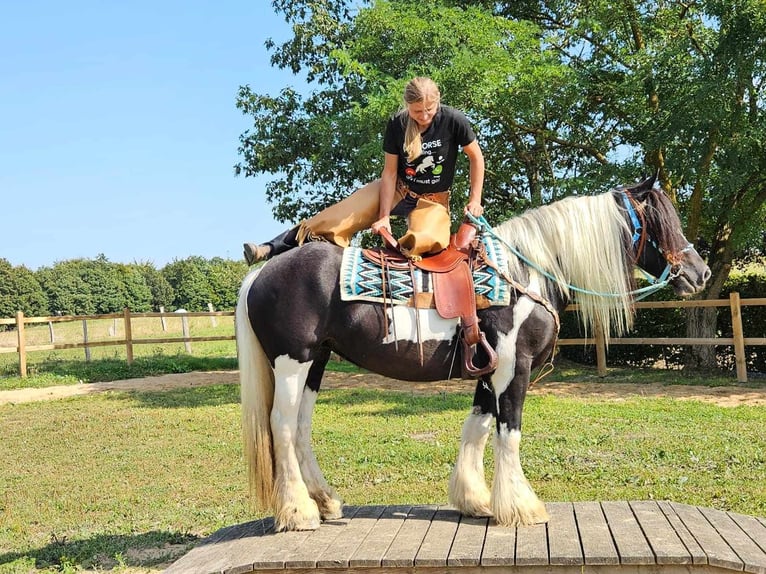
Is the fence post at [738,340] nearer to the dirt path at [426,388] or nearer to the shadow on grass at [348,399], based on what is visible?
the dirt path at [426,388]

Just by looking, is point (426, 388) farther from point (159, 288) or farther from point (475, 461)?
point (159, 288)

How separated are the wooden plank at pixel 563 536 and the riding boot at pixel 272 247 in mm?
2121

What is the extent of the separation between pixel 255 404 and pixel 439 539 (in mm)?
1232

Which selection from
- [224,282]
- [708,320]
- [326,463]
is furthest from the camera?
[224,282]

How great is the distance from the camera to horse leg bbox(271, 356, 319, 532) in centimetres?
393

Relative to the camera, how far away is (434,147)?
4031mm

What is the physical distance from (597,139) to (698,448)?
8.24 metres

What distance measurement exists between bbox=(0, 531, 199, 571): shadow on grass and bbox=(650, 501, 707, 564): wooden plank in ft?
9.77

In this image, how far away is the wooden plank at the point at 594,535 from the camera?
3295 millimetres

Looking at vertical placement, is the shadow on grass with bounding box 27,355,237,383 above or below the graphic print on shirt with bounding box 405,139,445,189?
below

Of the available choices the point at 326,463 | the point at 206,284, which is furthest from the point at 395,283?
the point at 206,284

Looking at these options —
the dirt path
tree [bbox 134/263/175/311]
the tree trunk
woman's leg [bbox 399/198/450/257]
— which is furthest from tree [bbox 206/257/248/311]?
woman's leg [bbox 399/198/450/257]

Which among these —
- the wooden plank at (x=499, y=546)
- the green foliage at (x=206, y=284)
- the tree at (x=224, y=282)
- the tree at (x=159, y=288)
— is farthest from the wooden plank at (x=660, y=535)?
the tree at (x=159, y=288)

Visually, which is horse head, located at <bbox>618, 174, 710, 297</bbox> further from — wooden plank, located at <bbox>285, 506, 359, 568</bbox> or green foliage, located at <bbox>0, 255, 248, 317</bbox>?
green foliage, located at <bbox>0, 255, 248, 317</bbox>
